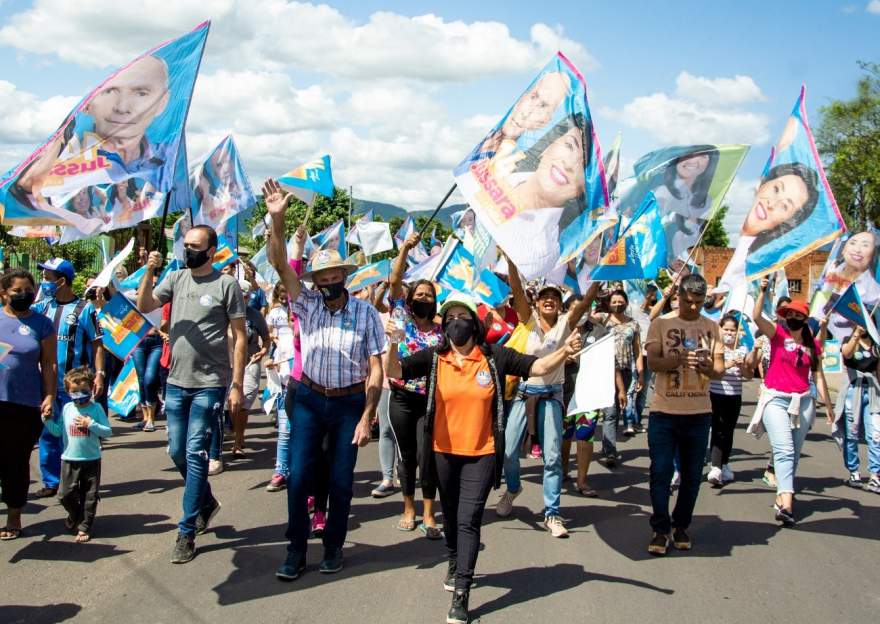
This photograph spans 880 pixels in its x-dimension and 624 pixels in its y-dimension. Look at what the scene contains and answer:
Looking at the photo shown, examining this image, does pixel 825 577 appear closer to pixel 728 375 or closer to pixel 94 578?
pixel 728 375

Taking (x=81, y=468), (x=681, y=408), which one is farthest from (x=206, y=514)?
(x=681, y=408)

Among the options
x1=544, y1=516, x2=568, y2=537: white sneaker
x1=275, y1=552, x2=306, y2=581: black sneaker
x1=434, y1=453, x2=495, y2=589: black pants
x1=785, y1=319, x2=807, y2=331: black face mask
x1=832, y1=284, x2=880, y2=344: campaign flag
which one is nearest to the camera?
x1=434, y1=453, x2=495, y2=589: black pants

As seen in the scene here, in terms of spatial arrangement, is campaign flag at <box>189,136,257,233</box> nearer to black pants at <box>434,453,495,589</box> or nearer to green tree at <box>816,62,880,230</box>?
black pants at <box>434,453,495,589</box>

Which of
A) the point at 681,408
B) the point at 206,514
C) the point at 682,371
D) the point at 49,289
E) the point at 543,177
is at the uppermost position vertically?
the point at 543,177

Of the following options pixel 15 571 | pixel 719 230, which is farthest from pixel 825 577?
pixel 719 230

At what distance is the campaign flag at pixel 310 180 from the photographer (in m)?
7.56

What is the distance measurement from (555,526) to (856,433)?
13.0ft

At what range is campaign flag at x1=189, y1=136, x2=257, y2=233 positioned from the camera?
412 inches

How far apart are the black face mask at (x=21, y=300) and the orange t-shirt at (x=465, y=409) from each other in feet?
9.81

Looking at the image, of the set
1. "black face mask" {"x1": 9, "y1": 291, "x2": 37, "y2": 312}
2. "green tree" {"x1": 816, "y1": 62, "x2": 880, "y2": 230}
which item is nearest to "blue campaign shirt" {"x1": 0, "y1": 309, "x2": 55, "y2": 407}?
"black face mask" {"x1": 9, "y1": 291, "x2": 37, "y2": 312}

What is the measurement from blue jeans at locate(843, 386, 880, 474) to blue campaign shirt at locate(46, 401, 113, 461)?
6.81 meters

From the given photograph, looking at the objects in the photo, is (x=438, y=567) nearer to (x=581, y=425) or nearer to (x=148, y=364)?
(x=581, y=425)

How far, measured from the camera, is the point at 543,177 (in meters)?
6.09

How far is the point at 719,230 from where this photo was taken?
89.6m
